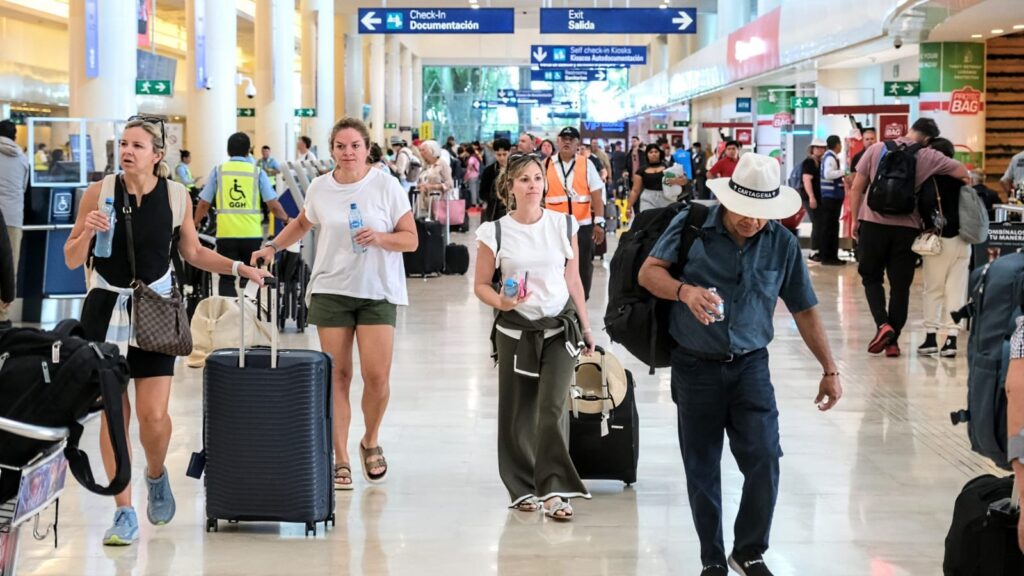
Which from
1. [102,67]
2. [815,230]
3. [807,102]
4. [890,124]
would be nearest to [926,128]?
[890,124]

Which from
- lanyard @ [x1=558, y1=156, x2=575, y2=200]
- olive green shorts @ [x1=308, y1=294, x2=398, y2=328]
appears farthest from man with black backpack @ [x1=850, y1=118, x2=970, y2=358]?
olive green shorts @ [x1=308, y1=294, x2=398, y2=328]

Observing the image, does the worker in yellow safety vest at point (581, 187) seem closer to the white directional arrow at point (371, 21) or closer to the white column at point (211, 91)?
the white column at point (211, 91)

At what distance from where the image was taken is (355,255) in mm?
6500

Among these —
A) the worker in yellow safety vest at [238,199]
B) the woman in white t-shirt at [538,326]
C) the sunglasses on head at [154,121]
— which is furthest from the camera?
the worker in yellow safety vest at [238,199]

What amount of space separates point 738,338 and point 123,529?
261 centimetres

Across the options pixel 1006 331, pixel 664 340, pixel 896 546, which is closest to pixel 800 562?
pixel 896 546

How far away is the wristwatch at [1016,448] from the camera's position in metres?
3.31

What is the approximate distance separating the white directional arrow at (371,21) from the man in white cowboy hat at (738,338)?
29548 millimetres

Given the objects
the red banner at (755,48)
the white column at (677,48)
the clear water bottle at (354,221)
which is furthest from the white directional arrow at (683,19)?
the clear water bottle at (354,221)

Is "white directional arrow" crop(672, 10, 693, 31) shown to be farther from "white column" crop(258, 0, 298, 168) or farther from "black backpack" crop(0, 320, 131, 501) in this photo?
"black backpack" crop(0, 320, 131, 501)

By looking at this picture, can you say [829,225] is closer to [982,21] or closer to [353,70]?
[982,21]

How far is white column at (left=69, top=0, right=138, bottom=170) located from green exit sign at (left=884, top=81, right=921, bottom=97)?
1027 cm

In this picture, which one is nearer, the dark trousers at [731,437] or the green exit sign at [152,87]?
the dark trousers at [731,437]

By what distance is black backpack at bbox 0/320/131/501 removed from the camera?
12.5 feet
